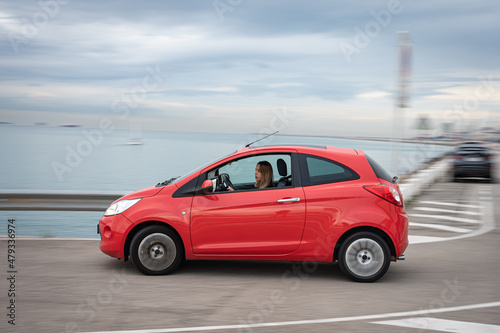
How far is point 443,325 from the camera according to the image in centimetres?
491

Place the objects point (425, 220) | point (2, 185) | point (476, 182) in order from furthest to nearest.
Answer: point (2, 185) < point (476, 182) < point (425, 220)

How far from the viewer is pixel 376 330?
4742 millimetres

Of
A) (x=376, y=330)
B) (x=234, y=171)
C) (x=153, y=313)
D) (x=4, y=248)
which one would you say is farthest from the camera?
(x=4, y=248)

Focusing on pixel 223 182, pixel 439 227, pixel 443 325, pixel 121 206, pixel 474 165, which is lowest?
pixel 443 325

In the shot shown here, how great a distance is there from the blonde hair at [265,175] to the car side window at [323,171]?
439 millimetres

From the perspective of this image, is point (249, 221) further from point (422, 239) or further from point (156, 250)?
point (422, 239)

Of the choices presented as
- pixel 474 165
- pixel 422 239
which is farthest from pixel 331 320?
pixel 474 165

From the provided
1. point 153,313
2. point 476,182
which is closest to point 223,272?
point 153,313

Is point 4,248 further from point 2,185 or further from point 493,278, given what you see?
point 2,185

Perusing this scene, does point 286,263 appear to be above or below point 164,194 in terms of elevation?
below

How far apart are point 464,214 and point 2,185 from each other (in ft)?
119

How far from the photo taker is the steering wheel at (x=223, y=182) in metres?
6.80

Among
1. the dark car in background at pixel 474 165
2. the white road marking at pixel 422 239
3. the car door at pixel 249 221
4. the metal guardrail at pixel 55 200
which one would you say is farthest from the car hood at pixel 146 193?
the dark car in background at pixel 474 165

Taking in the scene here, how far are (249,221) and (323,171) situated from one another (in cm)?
106
